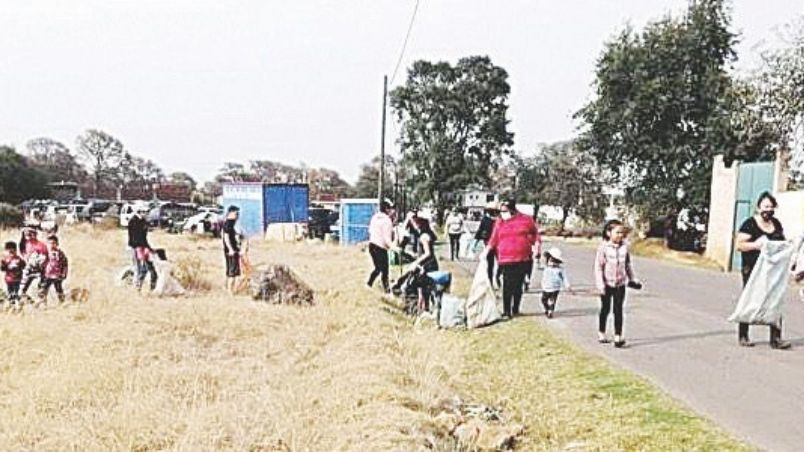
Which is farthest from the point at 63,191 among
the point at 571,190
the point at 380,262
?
the point at 380,262

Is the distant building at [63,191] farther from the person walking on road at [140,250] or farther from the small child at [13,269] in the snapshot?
the small child at [13,269]

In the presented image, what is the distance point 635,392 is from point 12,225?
122 feet

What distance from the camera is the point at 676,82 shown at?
3378 cm

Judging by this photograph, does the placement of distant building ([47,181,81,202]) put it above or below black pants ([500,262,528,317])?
below

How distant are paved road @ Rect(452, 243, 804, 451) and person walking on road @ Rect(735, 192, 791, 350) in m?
0.16

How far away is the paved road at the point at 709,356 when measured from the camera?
6941mm

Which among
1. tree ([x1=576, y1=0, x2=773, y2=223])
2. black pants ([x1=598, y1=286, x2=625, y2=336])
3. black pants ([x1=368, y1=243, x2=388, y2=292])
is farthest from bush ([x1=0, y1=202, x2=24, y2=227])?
black pants ([x1=598, y1=286, x2=625, y2=336])

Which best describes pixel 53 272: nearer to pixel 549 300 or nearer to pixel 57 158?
pixel 549 300

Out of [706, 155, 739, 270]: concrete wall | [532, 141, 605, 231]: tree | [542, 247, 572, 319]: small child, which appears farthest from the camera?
[532, 141, 605, 231]: tree

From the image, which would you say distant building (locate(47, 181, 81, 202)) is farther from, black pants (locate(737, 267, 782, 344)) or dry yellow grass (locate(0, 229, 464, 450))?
black pants (locate(737, 267, 782, 344))

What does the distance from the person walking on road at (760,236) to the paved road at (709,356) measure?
16 centimetres

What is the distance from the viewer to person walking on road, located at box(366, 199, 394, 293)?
15148 mm

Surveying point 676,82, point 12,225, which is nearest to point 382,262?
point 676,82

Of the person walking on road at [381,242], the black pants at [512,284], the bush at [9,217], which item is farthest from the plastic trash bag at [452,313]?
the bush at [9,217]
